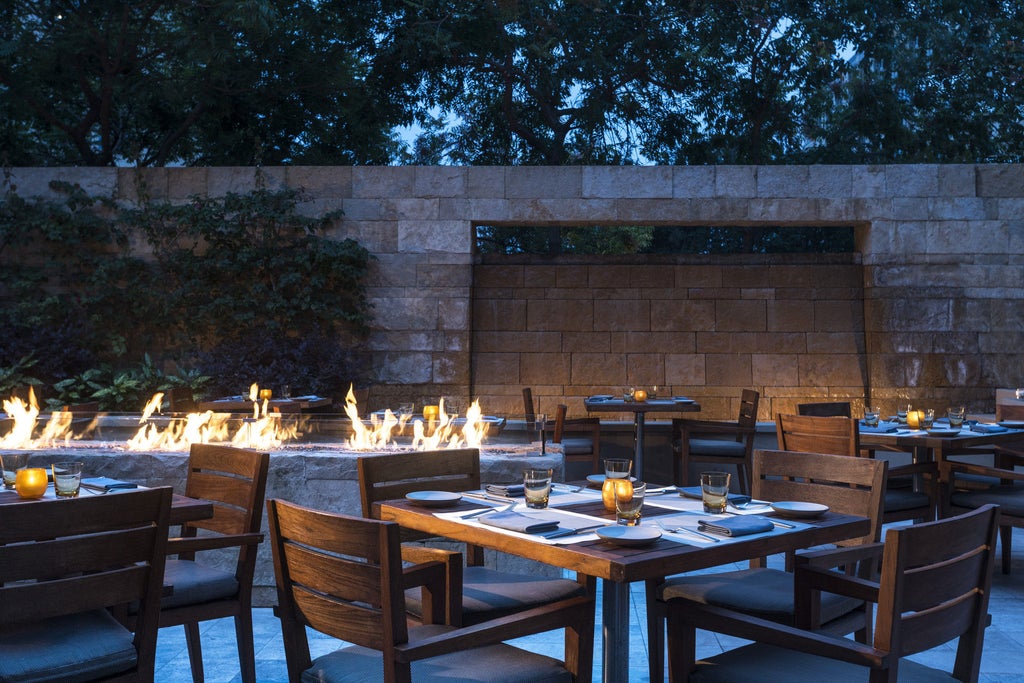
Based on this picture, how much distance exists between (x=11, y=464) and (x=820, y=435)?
11.8ft

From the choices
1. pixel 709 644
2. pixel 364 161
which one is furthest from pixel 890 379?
pixel 364 161

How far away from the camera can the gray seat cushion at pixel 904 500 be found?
469 cm

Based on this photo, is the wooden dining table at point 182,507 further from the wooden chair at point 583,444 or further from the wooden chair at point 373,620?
the wooden chair at point 583,444

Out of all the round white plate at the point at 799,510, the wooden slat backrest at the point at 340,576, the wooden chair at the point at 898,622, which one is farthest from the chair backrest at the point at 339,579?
the round white plate at the point at 799,510

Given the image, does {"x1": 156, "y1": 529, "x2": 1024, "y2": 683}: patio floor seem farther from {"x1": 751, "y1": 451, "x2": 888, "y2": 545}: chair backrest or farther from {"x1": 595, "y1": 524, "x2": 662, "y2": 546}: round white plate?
{"x1": 595, "y1": 524, "x2": 662, "y2": 546}: round white plate

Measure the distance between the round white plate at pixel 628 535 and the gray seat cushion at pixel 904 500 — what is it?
2.79 metres

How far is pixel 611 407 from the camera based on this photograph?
699cm

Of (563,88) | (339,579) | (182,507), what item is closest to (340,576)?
(339,579)

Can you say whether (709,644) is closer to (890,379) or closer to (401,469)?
(401,469)

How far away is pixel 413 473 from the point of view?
3254 millimetres

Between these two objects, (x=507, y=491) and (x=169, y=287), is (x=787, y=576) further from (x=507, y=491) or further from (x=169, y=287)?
(x=169, y=287)

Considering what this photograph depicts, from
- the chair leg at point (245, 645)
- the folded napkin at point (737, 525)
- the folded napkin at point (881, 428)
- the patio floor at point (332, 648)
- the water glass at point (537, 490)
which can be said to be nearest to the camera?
the folded napkin at point (737, 525)

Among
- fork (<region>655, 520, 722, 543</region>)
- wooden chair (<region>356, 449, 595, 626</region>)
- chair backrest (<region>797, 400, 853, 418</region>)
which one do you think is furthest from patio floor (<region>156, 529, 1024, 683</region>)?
chair backrest (<region>797, 400, 853, 418</region>)

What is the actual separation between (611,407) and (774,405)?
2.59 m
